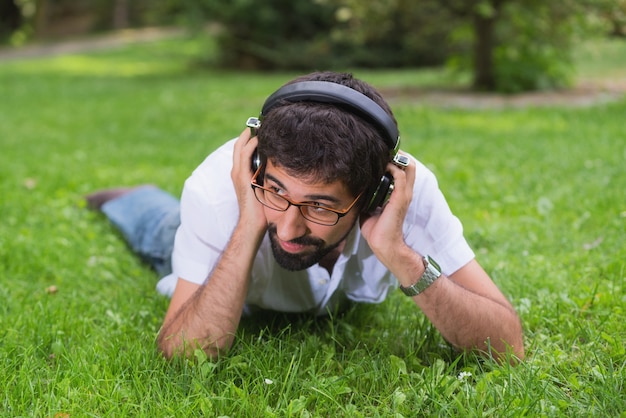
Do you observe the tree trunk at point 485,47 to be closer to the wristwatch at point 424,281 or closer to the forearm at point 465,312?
the forearm at point 465,312

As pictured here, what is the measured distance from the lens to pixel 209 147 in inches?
318

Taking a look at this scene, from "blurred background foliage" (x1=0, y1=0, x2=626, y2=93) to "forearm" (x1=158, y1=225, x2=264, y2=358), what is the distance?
28.2 feet

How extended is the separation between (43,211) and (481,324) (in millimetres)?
Result: 3845

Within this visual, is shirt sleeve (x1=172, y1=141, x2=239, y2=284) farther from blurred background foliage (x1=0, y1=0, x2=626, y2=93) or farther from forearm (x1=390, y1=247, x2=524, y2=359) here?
blurred background foliage (x1=0, y1=0, x2=626, y2=93)

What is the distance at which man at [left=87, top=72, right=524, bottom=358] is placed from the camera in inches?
101

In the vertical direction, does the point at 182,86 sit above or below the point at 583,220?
below

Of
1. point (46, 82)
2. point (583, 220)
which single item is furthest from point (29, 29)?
point (583, 220)

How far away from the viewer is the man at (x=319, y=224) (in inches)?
101

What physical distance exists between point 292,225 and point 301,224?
3 cm

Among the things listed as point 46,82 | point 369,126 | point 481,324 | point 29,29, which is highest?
point 369,126

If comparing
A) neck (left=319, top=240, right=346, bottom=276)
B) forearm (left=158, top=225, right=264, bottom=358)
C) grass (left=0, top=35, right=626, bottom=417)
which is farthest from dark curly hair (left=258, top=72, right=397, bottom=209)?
grass (left=0, top=35, right=626, bottom=417)

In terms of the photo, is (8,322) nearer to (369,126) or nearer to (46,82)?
(369,126)

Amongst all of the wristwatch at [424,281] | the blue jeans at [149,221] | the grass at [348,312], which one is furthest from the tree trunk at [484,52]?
the wristwatch at [424,281]

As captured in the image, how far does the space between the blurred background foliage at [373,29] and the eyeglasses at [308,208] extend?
8.56m
